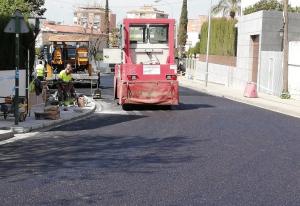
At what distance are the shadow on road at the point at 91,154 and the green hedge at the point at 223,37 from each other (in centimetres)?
4172

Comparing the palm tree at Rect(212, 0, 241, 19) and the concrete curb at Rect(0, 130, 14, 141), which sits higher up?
the palm tree at Rect(212, 0, 241, 19)

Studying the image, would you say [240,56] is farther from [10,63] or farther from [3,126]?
[3,126]

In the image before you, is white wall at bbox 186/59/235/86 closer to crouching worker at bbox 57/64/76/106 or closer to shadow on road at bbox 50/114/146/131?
crouching worker at bbox 57/64/76/106

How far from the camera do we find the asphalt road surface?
844 cm

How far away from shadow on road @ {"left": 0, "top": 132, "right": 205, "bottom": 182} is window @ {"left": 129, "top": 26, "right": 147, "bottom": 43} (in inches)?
420

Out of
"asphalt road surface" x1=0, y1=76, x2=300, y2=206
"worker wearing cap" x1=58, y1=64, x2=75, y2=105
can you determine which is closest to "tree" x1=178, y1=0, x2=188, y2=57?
"worker wearing cap" x1=58, y1=64, x2=75, y2=105

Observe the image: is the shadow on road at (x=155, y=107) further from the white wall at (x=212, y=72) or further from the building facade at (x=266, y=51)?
the white wall at (x=212, y=72)

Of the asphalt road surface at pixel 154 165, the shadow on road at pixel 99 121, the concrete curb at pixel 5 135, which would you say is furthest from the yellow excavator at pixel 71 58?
the concrete curb at pixel 5 135

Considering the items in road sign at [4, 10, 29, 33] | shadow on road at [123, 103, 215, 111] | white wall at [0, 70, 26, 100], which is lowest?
shadow on road at [123, 103, 215, 111]

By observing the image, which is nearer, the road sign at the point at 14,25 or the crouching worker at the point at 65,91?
the road sign at the point at 14,25

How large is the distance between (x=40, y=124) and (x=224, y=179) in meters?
8.65

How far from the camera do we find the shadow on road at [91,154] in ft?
34.9

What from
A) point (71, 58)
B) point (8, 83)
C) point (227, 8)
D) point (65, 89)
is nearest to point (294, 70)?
point (65, 89)

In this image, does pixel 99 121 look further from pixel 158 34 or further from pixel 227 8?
pixel 227 8
